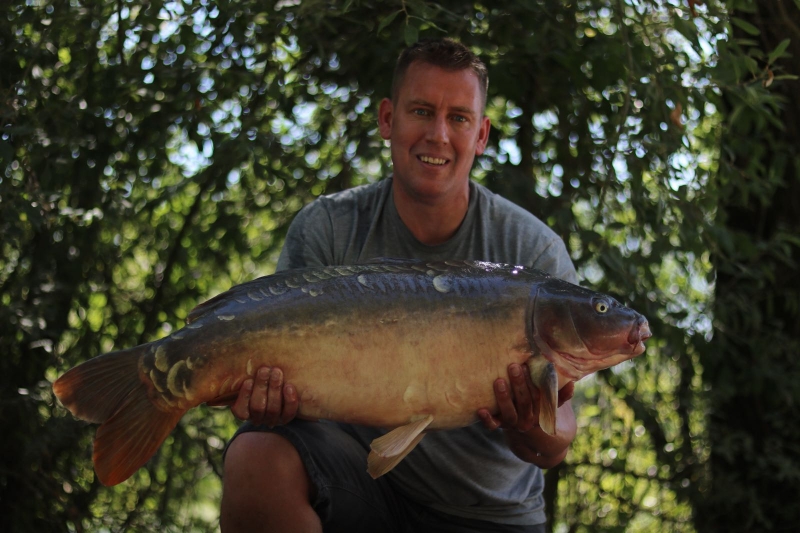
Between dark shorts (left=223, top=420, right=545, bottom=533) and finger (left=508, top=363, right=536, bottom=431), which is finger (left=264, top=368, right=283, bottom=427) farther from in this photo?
finger (left=508, top=363, right=536, bottom=431)

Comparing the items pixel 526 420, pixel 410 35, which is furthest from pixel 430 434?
pixel 410 35

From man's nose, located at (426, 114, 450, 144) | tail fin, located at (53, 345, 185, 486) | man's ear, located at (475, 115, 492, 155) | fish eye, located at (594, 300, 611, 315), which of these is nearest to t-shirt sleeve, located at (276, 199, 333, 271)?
man's nose, located at (426, 114, 450, 144)

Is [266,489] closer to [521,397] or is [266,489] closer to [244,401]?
[244,401]

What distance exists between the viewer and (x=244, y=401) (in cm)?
183

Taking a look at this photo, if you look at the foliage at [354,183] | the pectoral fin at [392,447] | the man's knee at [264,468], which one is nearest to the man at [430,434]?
the man's knee at [264,468]

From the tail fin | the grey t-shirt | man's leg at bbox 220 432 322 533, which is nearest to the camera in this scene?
the tail fin

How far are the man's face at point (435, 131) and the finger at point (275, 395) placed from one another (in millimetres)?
716

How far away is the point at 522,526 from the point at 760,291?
142cm

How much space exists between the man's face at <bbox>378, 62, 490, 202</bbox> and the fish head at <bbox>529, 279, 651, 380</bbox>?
1.86ft

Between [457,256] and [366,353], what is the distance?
627mm

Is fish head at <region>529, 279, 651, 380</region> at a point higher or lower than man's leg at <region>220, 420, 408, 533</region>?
higher

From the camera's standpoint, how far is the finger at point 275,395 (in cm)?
180

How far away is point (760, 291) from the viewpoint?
10.5ft

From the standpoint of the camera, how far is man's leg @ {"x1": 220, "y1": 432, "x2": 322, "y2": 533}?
1904mm
